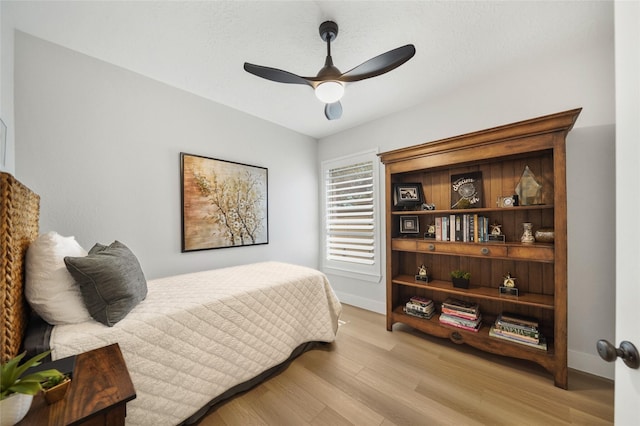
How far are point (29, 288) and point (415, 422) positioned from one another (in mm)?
2152

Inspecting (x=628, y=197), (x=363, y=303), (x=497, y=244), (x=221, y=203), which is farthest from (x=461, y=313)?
(x=221, y=203)

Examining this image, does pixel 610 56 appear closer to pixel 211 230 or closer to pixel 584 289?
pixel 584 289

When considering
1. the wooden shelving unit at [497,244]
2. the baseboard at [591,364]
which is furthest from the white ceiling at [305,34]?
the baseboard at [591,364]

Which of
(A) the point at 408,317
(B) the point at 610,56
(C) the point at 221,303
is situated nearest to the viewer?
(C) the point at 221,303

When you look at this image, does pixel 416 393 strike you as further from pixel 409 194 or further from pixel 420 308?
pixel 409 194

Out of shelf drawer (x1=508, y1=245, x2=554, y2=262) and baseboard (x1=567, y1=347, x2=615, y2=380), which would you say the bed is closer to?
shelf drawer (x1=508, y1=245, x2=554, y2=262)

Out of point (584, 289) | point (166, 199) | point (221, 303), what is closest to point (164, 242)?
point (166, 199)

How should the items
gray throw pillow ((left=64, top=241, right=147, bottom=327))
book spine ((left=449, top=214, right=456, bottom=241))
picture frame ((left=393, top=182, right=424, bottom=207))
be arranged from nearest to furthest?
gray throw pillow ((left=64, top=241, right=147, bottom=327)), book spine ((left=449, top=214, right=456, bottom=241)), picture frame ((left=393, top=182, right=424, bottom=207))

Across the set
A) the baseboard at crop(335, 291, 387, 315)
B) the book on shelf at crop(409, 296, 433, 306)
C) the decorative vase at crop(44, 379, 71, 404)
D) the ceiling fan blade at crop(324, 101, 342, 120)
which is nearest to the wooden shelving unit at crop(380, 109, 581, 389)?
the book on shelf at crop(409, 296, 433, 306)

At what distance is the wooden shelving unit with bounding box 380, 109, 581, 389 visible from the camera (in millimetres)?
1659

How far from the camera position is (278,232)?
125 inches

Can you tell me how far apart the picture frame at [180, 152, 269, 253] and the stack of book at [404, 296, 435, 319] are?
5.95 ft

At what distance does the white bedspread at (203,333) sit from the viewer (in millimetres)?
1198

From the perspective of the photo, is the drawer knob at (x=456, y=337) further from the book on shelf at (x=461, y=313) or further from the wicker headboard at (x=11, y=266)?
the wicker headboard at (x=11, y=266)
